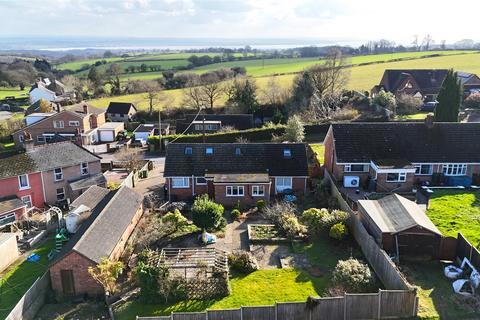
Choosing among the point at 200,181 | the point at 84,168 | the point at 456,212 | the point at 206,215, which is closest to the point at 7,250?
the point at 84,168

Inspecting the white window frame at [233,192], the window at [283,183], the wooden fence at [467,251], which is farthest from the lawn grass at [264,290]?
the window at [283,183]

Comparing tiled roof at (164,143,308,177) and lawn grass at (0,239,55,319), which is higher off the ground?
tiled roof at (164,143,308,177)

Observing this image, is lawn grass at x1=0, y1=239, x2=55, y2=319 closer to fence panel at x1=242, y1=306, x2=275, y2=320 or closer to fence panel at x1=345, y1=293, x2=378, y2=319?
fence panel at x1=242, y1=306, x2=275, y2=320

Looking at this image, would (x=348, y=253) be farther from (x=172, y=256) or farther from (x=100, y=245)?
(x=100, y=245)

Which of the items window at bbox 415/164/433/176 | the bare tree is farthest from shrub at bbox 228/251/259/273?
the bare tree

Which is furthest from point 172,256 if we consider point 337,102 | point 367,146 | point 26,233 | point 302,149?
point 337,102

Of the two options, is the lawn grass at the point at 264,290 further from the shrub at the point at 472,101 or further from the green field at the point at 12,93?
the green field at the point at 12,93
